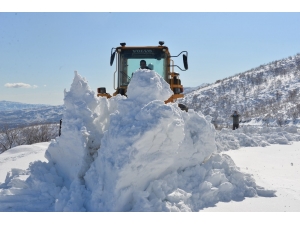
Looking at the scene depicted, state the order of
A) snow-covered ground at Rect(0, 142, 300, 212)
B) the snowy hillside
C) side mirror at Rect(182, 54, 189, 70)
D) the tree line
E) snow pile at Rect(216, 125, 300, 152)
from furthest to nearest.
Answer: the snowy hillside < the tree line < snow pile at Rect(216, 125, 300, 152) < side mirror at Rect(182, 54, 189, 70) < snow-covered ground at Rect(0, 142, 300, 212)

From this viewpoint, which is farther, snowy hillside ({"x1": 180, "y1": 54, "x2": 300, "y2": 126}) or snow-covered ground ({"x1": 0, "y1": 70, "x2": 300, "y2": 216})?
snowy hillside ({"x1": 180, "y1": 54, "x2": 300, "y2": 126})

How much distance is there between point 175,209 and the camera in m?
3.77

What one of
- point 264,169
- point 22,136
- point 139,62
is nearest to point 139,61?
point 139,62

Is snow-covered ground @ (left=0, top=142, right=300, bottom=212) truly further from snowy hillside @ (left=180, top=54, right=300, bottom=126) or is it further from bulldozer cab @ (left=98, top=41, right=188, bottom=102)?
snowy hillside @ (left=180, top=54, right=300, bottom=126)

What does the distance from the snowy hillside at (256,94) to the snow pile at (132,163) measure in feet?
87.3

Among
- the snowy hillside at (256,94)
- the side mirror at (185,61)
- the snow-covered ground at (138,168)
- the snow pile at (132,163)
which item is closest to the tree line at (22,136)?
the side mirror at (185,61)

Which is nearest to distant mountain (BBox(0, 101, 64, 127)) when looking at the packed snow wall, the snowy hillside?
the packed snow wall

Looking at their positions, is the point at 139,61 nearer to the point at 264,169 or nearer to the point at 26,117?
the point at 264,169

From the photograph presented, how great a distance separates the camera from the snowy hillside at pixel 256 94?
119ft

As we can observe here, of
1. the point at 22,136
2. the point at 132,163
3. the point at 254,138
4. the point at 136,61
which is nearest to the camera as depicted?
the point at 132,163

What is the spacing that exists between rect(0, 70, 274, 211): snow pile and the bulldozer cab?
205cm

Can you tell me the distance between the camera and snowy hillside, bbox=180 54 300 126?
3616 cm

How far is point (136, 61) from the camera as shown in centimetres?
753

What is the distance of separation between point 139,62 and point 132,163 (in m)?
4.02
